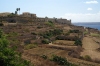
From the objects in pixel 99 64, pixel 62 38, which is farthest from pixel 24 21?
pixel 99 64

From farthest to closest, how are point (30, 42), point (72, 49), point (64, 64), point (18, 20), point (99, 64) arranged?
point (18, 20) < point (30, 42) < point (72, 49) < point (99, 64) < point (64, 64)

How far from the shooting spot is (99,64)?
19219 millimetres

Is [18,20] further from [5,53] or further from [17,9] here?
[5,53]

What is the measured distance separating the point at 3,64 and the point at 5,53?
1.81ft

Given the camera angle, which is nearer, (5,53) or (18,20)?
(5,53)

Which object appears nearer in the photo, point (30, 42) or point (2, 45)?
point (2, 45)

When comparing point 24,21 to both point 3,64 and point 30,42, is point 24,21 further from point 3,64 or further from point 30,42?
point 3,64

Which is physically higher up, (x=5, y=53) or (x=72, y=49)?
(x=5, y=53)

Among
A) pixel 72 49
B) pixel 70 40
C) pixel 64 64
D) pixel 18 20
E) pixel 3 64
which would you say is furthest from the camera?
pixel 18 20

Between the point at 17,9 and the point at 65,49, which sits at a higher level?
the point at 17,9

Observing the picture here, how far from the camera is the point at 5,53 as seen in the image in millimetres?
9000

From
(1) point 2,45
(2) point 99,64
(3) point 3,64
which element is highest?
(1) point 2,45

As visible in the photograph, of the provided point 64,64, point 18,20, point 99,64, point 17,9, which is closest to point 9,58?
point 64,64

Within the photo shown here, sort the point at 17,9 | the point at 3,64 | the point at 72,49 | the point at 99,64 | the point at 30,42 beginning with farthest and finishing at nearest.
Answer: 1. the point at 17,9
2. the point at 30,42
3. the point at 72,49
4. the point at 99,64
5. the point at 3,64
